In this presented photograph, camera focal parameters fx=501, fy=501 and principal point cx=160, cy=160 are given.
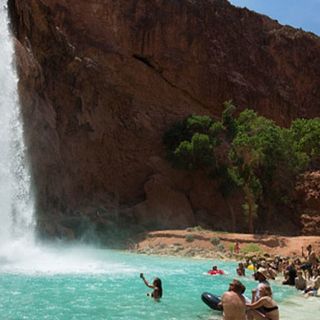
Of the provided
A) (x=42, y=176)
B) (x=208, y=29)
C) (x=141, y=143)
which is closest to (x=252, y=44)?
(x=208, y=29)

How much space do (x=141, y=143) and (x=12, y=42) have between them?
18937mm

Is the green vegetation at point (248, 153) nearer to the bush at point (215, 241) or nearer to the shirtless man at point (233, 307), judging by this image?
the bush at point (215, 241)

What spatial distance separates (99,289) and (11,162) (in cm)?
1711

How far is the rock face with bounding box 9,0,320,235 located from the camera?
3941 cm

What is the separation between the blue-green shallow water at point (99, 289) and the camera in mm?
12219

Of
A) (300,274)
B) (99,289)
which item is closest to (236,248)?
(300,274)

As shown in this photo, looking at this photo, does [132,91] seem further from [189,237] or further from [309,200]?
[189,237]

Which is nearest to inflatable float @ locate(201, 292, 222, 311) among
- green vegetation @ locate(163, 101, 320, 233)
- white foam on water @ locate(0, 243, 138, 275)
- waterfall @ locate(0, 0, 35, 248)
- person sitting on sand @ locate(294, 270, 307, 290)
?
person sitting on sand @ locate(294, 270, 307, 290)

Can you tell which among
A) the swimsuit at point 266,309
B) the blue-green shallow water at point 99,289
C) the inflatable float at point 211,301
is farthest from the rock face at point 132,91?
the swimsuit at point 266,309

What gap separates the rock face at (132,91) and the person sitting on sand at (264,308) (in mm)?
24545

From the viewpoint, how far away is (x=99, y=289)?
1570 centimetres

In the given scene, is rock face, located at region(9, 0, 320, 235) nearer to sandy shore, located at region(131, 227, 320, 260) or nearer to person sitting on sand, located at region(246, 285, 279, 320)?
sandy shore, located at region(131, 227, 320, 260)

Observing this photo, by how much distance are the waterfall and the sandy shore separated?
8.18 meters

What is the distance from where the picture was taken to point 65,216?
123ft
